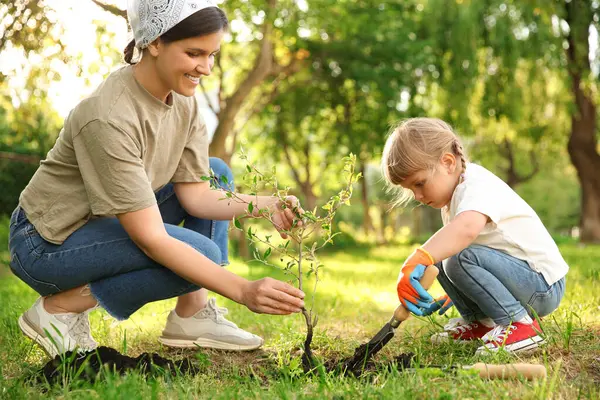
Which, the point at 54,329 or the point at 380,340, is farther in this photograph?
the point at 54,329

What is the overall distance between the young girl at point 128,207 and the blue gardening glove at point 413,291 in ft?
1.29

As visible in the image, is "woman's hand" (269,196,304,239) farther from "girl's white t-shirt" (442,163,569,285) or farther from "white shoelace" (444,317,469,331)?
"white shoelace" (444,317,469,331)

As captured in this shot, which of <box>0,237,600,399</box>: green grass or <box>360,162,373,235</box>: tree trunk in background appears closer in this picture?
<box>0,237,600,399</box>: green grass

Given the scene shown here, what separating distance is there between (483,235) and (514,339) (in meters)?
0.43

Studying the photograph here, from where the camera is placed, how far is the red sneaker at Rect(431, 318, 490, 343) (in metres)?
2.76

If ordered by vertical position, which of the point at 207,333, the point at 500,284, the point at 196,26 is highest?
the point at 196,26

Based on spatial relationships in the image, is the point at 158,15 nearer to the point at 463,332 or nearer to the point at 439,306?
the point at 439,306

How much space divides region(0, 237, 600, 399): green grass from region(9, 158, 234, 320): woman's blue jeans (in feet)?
0.68

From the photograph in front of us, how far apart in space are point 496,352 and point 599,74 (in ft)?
36.9

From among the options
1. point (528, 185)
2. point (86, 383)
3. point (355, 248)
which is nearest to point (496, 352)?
point (86, 383)

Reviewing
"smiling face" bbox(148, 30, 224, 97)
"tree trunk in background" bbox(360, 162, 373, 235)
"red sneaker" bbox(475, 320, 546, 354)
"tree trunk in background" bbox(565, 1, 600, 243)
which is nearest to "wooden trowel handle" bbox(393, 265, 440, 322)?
"red sneaker" bbox(475, 320, 546, 354)

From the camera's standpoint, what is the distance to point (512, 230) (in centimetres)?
264

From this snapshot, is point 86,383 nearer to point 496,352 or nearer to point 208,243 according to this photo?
point 208,243

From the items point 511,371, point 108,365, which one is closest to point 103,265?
point 108,365
